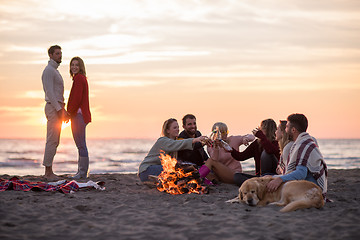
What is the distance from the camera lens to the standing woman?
30.0ft

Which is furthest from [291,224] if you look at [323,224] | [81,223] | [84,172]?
[84,172]

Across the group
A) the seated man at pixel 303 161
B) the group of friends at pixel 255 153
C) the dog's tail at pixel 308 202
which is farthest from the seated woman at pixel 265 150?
the dog's tail at pixel 308 202

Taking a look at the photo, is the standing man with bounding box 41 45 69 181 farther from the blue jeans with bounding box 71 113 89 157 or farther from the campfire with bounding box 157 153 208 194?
the campfire with bounding box 157 153 208 194

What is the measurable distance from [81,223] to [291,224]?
95.2 inches

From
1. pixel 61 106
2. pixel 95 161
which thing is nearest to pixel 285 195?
pixel 61 106

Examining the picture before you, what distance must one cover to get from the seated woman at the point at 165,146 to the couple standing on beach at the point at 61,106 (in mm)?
2151

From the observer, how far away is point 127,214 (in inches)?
206

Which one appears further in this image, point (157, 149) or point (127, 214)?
point (157, 149)

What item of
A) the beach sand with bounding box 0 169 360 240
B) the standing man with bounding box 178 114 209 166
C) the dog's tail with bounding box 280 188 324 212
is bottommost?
the beach sand with bounding box 0 169 360 240

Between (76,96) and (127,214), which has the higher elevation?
(76,96)

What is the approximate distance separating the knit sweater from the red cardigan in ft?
0.84

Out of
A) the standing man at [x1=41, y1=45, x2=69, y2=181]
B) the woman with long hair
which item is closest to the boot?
the standing man at [x1=41, y1=45, x2=69, y2=181]

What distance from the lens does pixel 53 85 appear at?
911cm

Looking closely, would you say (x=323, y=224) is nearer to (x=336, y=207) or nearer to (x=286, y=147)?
(x=336, y=207)
